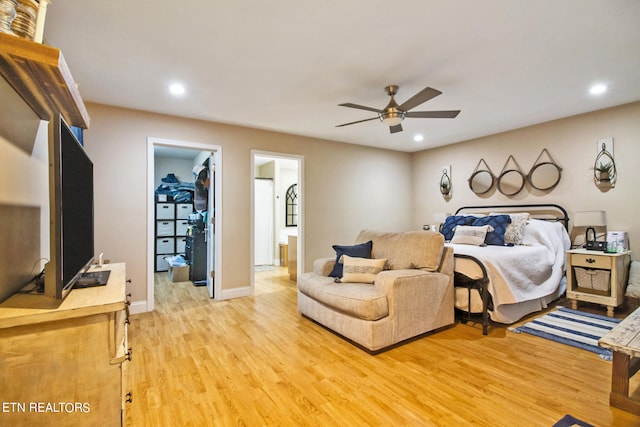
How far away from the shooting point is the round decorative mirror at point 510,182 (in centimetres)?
471

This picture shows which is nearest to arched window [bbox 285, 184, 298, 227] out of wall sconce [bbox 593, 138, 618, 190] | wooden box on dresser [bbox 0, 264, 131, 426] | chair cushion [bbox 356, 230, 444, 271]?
chair cushion [bbox 356, 230, 444, 271]

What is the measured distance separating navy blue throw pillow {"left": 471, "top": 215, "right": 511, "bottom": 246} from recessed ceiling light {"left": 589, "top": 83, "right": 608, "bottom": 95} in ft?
5.44

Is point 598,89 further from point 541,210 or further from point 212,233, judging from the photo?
point 212,233

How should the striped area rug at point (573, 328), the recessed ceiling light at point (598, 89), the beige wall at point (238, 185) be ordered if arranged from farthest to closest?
1. the beige wall at point (238, 185)
2. the recessed ceiling light at point (598, 89)
3. the striped area rug at point (573, 328)

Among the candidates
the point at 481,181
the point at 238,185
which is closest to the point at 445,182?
the point at 481,181

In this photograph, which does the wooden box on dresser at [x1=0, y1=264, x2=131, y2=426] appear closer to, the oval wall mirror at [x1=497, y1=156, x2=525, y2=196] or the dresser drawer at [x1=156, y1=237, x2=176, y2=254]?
the oval wall mirror at [x1=497, y1=156, x2=525, y2=196]

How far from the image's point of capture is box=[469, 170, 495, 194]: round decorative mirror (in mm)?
5078

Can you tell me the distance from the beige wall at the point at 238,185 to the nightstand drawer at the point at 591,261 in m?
3.02

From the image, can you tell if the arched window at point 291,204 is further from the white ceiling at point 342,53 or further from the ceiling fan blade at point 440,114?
the ceiling fan blade at point 440,114

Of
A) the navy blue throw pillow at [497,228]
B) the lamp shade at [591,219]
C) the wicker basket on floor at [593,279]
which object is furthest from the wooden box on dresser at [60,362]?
the lamp shade at [591,219]

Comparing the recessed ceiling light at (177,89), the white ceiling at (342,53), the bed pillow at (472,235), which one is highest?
the white ceiling at (342,53)

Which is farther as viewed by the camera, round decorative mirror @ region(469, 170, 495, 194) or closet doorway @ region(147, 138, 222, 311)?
round decorative mirror @ region(469, 170, 495, 194)

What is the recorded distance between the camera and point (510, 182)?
4.81 meters

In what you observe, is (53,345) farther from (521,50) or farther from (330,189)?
(330,189)
